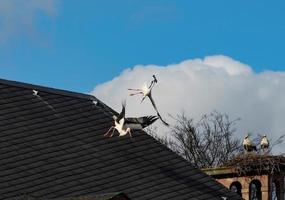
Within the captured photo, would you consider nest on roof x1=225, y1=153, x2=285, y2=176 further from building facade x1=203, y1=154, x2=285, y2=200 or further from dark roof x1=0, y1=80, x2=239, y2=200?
dark roof x1=0, y1=80, x2=239, y2=200

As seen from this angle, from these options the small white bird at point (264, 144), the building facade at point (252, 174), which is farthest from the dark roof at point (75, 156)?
the small white bird at point (264, 144)

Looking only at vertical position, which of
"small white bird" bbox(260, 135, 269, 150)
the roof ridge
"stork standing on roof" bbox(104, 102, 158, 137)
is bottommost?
"small white bird" bbox(260, 135, 269, 150)

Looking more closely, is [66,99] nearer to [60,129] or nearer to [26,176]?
[60,129]

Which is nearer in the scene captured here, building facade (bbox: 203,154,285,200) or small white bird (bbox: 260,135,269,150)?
building facade (bbox: 203,154,285,200)

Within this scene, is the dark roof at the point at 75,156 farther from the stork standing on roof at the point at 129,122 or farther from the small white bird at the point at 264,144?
the small white bird at the point at 264,144

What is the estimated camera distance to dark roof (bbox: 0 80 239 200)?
23500 mm

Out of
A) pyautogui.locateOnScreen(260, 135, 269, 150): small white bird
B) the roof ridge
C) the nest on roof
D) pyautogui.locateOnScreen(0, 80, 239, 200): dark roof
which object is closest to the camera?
pyautogui.locateOnScreen(0, 80, 239, 200): dark roof

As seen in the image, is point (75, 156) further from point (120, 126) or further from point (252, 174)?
point (252, 174)

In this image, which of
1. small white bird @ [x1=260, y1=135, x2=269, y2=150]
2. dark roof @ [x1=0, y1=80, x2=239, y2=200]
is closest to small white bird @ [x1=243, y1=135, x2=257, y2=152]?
small white bird @ [x1=260, y1=135, x2=269, y2=150]

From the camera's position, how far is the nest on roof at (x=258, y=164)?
30509 millimetres

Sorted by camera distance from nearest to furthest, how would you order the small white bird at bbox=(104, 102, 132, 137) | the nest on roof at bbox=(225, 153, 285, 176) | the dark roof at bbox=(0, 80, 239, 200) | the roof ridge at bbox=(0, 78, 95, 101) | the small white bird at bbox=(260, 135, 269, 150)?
the dark roof at bbox=(0, 80, 239, 200) → the small white bird at bbox=(104, 102, 132, 137) → the roof ridge at bbox=(0, 78, 95, 101) → the nest on roof at bbox=(225, 153, 285, 176) → the small white bird at bbox=(260, 135, 269, 150)

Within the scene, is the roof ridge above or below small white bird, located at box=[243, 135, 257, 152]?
above

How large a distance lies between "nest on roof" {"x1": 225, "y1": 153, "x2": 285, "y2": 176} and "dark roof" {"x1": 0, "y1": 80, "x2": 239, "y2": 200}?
124 inches

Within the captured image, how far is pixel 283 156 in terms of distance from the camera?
30844 millimetres
